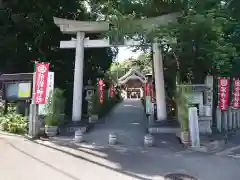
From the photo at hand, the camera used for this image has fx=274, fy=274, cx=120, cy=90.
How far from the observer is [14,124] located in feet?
40.5

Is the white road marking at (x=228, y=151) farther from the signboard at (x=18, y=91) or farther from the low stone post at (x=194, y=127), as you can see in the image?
the signboard at (x=18, y=91)

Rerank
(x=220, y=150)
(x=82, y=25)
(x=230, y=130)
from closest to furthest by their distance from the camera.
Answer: (x=220, y=150) < (x=230, y=130) < (x=82, y=25)

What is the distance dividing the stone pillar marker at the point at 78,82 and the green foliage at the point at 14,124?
11.5 feet

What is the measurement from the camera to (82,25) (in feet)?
53.4

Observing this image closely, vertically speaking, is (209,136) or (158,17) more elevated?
(158,17)

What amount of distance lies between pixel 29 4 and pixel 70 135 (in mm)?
9859

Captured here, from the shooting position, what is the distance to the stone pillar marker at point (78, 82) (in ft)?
52.4

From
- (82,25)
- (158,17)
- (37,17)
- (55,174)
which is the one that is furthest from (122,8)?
(55,174)

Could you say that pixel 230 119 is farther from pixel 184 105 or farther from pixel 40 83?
pixel 40 83

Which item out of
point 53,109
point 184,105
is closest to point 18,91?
point 53,109

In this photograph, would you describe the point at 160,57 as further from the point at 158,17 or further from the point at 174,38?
the point at 174,38

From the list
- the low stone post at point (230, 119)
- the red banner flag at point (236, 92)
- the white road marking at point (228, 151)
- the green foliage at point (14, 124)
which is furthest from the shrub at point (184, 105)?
the green foliage at point (14, 124)

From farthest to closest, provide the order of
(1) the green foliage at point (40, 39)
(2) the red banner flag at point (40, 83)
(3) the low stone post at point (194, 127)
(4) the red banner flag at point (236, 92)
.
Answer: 1. (1) the green foliage at point (40, 39)
2. (4) the red banner flag at point (236, 92)
3. (2) the red banner flag at point (40, 83)
4. (3) the low stone post at point (194, 127)

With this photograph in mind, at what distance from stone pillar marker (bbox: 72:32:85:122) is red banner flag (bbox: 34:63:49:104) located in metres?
4.15
